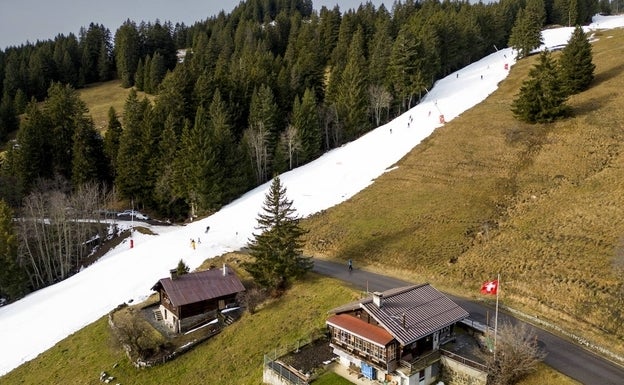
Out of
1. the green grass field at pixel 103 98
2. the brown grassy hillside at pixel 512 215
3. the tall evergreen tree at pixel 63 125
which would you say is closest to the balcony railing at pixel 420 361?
the brown grassy hillside at pixel 512 215

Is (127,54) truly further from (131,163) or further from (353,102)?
(353,102)

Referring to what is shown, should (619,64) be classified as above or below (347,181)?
above

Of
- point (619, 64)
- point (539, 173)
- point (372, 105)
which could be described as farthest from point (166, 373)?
point (619, 64)

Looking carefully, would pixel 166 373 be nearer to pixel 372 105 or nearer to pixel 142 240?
pixel 142 240

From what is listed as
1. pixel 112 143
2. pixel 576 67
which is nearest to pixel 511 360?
pixel 576 67

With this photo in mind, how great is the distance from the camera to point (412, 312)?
2527 cm

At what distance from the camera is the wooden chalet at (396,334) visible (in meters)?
23.8

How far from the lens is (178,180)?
60.8m

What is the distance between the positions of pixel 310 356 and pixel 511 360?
35.2ft

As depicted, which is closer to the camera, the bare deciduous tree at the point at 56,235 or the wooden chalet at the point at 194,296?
the wooden chalet at the point at 194,296

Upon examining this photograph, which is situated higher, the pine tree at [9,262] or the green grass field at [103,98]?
the green grass field at [103,98]

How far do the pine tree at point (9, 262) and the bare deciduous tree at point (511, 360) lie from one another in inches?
1873

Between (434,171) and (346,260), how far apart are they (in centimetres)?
1802

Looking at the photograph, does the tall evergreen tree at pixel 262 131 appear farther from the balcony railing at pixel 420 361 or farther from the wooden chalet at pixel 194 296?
the balcony railing at pixel 420 361
